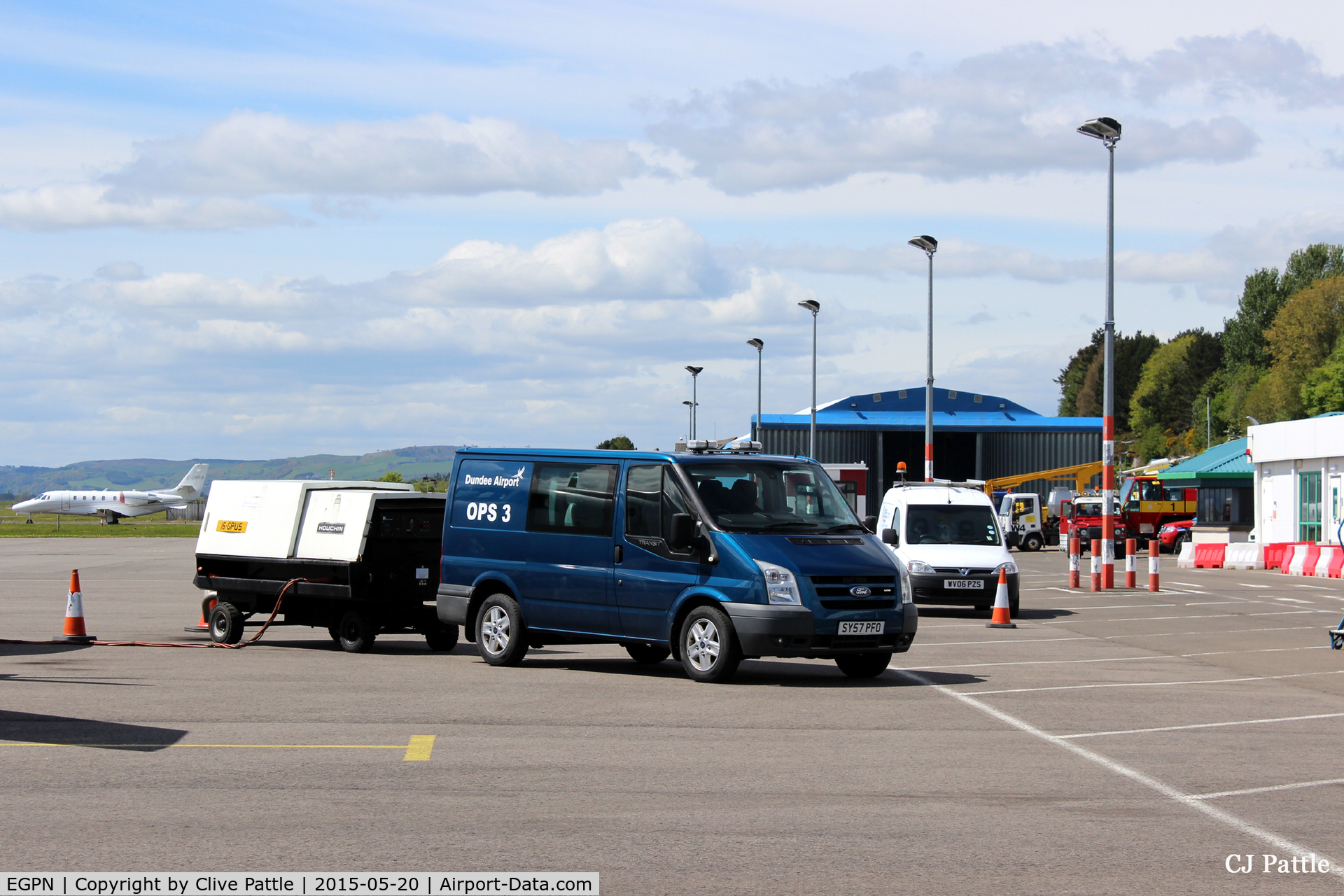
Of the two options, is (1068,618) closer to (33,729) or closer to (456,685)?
(456,685)

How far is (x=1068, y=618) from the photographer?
22328mm

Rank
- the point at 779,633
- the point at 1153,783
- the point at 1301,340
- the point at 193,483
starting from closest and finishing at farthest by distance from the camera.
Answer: the point at 1153,783 < the point at 779,633 < the point at 1301,340 < the point at 193,483

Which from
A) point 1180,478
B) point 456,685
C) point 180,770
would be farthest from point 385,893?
point 1180,478

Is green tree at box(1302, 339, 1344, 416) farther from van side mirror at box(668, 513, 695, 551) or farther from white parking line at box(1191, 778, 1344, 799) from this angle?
white parking line at box(1191, 778, 1344, 799)

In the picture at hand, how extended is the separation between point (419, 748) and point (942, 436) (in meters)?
72.9

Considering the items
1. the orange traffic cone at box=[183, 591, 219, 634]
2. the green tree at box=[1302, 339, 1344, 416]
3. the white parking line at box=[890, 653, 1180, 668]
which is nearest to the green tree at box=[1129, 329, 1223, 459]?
the green tree at box=[1302, 339, 1344, 416]

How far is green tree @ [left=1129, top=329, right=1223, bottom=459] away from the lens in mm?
138750

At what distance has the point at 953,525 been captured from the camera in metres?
23.4

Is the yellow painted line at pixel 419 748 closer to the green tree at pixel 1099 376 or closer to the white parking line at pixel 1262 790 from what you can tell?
the white parking line at pixel 1262 790

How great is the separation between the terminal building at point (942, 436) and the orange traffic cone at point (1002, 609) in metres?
54.2

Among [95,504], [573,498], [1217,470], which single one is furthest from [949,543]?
[95,504]

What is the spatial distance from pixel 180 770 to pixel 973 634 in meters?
12.9

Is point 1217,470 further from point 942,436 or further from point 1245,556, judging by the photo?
point 1245,556

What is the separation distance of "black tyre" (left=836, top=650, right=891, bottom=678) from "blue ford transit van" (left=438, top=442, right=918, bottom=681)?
0.02 m
